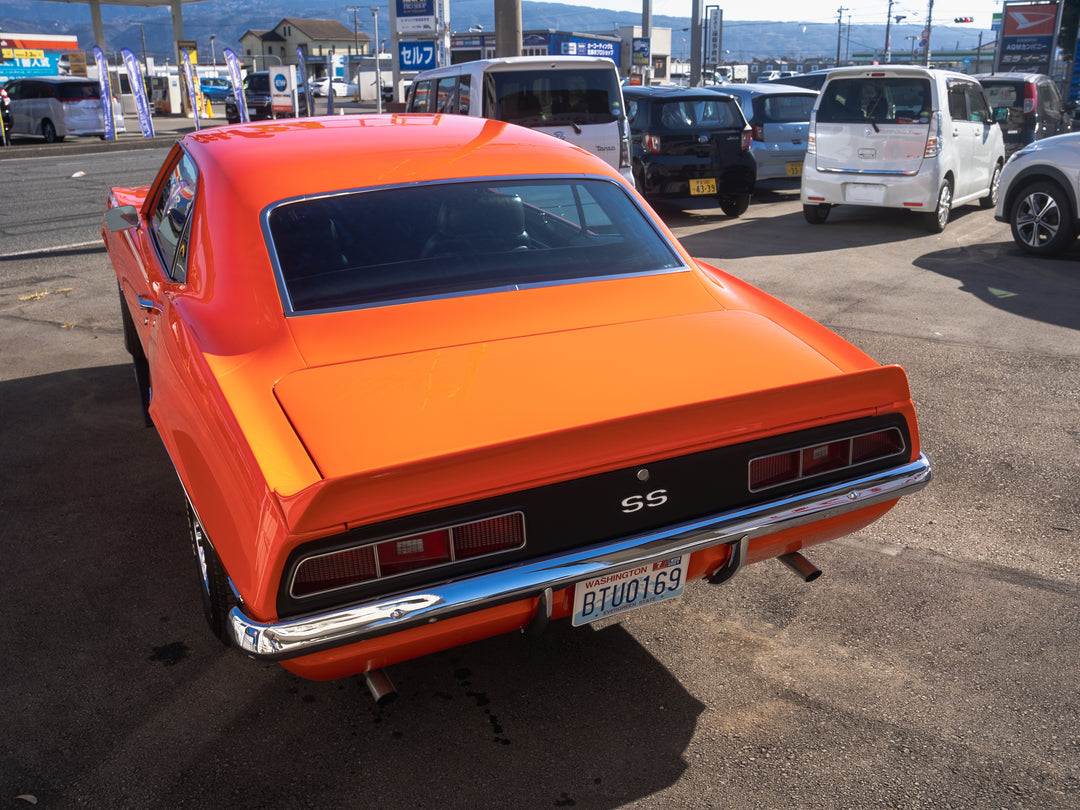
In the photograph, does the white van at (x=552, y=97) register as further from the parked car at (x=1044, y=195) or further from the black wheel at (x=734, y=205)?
the parked car at (x=1044, y=195)

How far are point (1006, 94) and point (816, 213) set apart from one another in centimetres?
546

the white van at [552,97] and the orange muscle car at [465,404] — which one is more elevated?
the white van at [552,97]

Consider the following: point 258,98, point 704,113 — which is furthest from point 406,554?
point 258,98

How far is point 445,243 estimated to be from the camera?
3.12 metres

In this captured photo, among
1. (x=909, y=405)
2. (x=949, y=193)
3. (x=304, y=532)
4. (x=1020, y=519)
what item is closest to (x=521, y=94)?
(x=949, y=193)

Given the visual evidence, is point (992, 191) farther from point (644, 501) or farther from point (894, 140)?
point (644, 501)

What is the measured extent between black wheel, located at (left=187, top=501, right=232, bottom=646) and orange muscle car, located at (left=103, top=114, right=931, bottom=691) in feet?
0.05

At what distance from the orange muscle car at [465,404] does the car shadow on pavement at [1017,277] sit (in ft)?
16.1

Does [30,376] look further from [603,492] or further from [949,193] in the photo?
[949,193]

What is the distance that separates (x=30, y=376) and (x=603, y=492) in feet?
16.3

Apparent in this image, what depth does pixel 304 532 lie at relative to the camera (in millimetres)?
2006

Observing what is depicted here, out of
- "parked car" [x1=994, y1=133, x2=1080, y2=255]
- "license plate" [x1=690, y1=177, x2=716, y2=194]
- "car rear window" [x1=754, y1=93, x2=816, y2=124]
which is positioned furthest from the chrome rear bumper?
"car rear window" [x1=754, y1=93, x2=816, y2=124]

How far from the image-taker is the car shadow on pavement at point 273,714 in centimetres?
245

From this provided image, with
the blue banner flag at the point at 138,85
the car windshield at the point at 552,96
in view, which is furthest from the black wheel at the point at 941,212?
the blue banner flag at the point at 138,85
